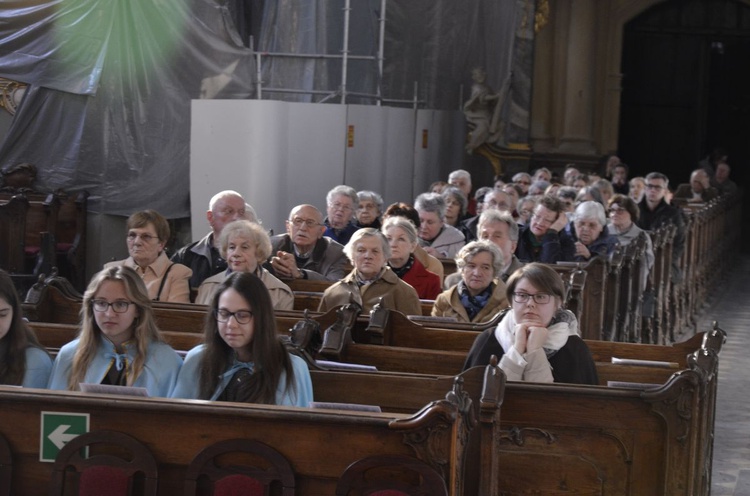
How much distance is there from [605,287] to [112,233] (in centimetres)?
546

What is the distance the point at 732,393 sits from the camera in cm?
873

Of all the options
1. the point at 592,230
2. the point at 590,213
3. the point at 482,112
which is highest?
the point at 482,112

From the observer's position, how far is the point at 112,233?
39.1ft

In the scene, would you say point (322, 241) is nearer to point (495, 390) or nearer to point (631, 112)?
point (495, 390)

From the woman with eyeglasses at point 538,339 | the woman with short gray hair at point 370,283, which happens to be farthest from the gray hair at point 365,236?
the woman with eyeglasses at point 538,339

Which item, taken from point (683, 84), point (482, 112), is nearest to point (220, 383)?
point (482, 112)

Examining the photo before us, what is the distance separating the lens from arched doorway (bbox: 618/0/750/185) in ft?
60.6

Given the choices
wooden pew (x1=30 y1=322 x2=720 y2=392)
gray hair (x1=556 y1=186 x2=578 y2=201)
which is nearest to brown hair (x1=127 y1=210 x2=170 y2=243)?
wooden pew (x1=30 y1=322 x2=720 y2=392)

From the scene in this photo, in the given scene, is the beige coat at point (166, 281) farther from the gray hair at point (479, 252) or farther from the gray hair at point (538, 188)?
the gray hair at point (538, 188)

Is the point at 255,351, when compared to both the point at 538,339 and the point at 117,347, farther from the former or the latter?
the point at 538,339

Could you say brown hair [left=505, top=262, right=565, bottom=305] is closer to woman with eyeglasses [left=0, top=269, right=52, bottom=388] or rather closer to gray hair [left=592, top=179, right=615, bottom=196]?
woman with eyeglasses [left=0, top=269, right=52, bottom=388]

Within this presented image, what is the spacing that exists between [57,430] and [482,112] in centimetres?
1310

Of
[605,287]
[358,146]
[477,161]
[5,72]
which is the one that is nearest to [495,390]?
[605,287]

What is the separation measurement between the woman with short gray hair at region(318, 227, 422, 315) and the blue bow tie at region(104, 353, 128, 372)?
2.02 metres
